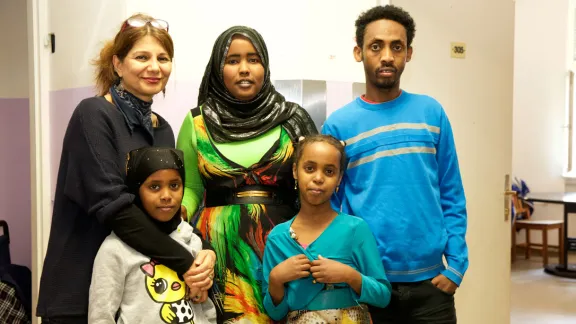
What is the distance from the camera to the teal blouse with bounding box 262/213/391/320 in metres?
1.80

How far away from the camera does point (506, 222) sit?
3383 millimetres

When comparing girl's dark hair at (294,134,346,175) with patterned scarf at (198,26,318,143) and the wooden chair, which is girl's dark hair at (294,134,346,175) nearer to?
patterned scarf at (198,26,318,143)

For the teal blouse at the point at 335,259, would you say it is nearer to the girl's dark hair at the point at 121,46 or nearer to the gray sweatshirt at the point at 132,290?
the gray sweatshirt at the point at 132,290

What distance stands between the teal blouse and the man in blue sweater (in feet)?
0.28

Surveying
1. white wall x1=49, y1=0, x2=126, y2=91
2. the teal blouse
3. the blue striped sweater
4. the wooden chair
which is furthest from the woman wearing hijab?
the wooden chair

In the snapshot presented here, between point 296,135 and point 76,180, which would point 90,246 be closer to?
point 76,180

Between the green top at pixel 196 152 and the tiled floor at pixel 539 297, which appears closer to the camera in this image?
the green top at pixel 196 152

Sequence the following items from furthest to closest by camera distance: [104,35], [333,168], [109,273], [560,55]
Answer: [560,55] < [104,35] < [333,168] < [109,273]

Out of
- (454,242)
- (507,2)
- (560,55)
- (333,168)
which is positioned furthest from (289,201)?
(560,55)

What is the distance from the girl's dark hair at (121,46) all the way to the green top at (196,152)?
11.0 inches

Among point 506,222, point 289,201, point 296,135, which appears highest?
point 296,135

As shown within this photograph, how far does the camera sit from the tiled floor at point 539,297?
16.3 ft

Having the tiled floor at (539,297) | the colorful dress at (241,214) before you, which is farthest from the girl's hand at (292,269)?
the tiled floor at (539,297)

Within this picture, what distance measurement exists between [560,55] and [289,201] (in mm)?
6825
